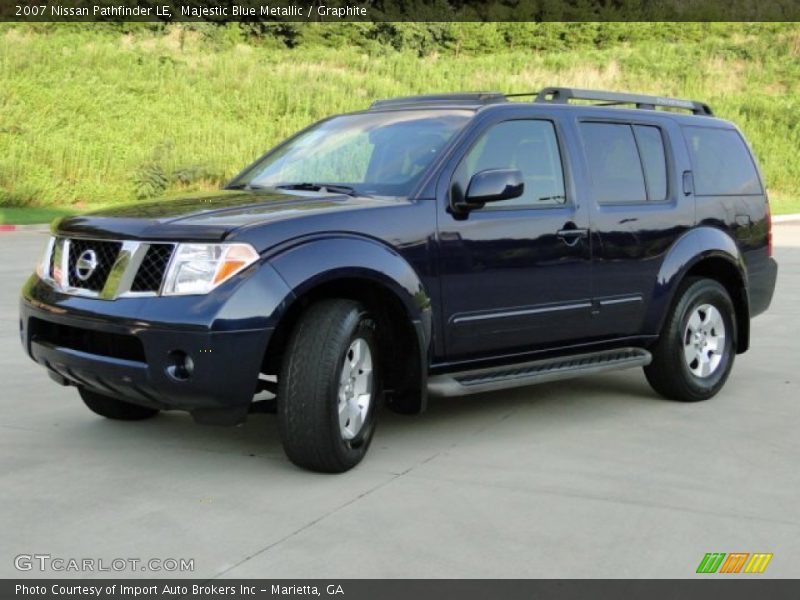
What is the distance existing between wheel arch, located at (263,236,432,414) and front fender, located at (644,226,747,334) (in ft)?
6.06

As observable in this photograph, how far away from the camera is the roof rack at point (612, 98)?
6551 mm

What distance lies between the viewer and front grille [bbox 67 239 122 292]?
5047 mm

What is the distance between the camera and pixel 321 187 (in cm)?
591

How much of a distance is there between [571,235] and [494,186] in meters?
0.82

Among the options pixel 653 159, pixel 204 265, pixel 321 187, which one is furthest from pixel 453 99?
pixel 204 265

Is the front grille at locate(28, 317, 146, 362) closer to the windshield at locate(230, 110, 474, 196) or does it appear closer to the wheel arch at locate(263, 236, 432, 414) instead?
the wheel arch at locate(263, 236, 432, 414)

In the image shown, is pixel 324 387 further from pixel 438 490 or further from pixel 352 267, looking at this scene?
pixel 438 490

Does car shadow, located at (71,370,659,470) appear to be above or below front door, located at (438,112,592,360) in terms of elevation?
below

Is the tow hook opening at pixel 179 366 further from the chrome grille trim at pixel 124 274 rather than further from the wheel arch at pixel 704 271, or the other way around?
the wheel arch at pixel 704 271

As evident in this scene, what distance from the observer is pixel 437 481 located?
16.7 ft

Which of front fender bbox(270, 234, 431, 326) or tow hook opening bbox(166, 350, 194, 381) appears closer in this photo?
tow hook opening bbox(166, 350, 194, 381)

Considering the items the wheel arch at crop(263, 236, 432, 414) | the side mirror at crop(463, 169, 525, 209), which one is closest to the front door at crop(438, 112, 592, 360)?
the side mirror at crop(463, 169, 525, 209)
